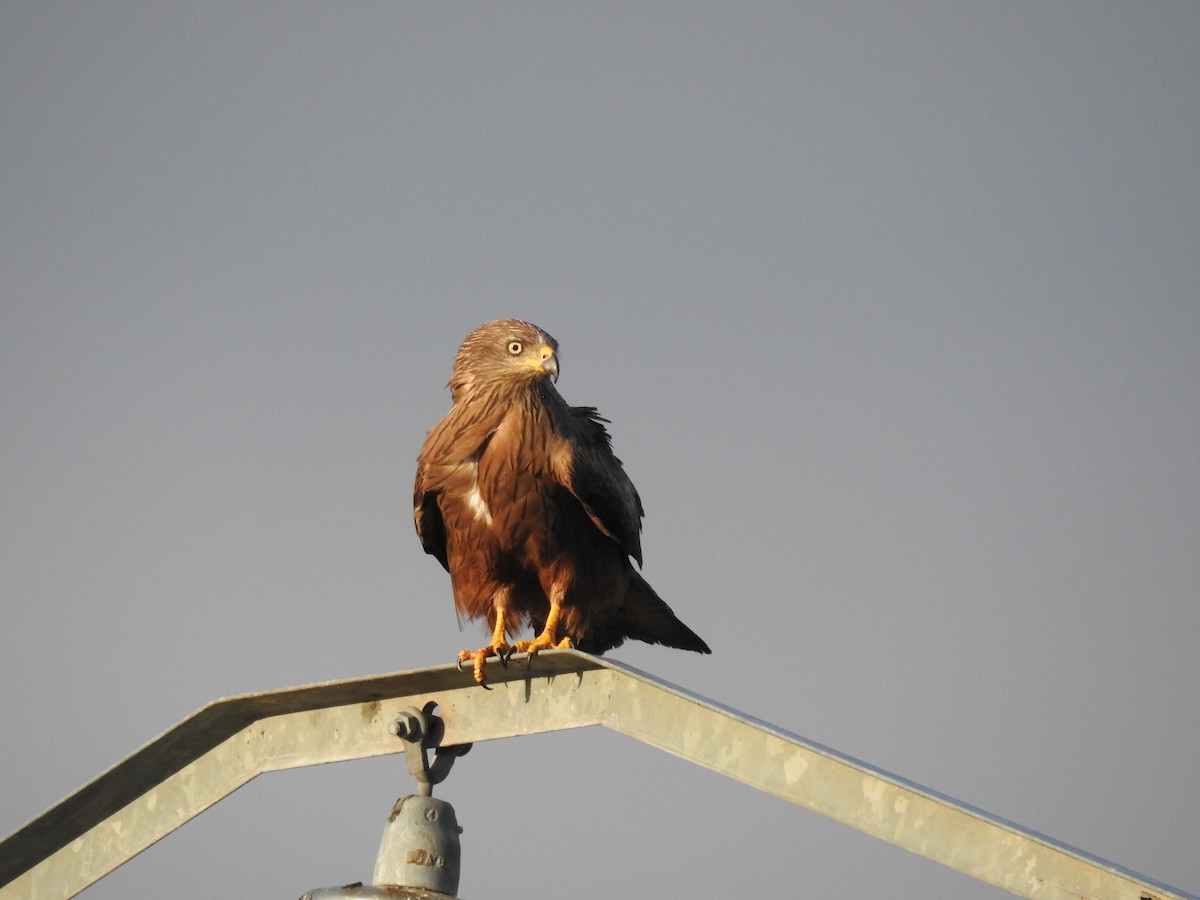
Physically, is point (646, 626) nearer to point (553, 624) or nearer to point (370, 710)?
point (553, 624)

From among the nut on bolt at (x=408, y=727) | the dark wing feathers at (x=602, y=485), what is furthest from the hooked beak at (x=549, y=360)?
the nut on bolt at (x=408, y=727)

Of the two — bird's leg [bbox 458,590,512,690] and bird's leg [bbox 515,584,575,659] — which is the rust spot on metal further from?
bird's leg [bbox 515,584,575,659]

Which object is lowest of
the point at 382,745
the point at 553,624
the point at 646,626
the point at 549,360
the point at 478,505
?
the point at 382,745

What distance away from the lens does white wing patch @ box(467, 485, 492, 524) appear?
6.86 metres

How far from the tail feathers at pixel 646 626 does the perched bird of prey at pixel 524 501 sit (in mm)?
57

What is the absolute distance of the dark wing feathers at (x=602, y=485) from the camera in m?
6.89

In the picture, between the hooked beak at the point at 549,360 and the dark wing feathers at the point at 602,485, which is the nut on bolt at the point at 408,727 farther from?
the hooked beak at the point at 549,360

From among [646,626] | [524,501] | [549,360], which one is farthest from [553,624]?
[549,360]

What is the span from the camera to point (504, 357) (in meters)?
7.21

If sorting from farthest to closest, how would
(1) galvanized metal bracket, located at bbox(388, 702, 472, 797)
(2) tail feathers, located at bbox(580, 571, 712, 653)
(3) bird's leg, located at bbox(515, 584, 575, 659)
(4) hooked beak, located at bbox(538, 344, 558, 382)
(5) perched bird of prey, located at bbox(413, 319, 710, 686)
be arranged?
(2) tail feathers, located at bbox(580, 571, 712, 653), (4) hooked beak, located at bbox(538, 344, 558, 382), (5) perched bird of prey, located at bbox(413, 319, 710, 686), (3) bird's leg, located at bbox(515, 584, 575, 659), (1) galvanized metal bracket, located at bbox(388, 702, 472, 797)

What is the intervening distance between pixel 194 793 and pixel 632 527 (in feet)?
9.84

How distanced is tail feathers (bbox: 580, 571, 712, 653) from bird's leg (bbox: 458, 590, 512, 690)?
21.8 inches

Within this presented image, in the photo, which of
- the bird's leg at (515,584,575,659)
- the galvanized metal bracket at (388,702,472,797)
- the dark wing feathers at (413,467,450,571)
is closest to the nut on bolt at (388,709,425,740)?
the galvanized metal bracket at (388,702,472,797)

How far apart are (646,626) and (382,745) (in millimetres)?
3268
